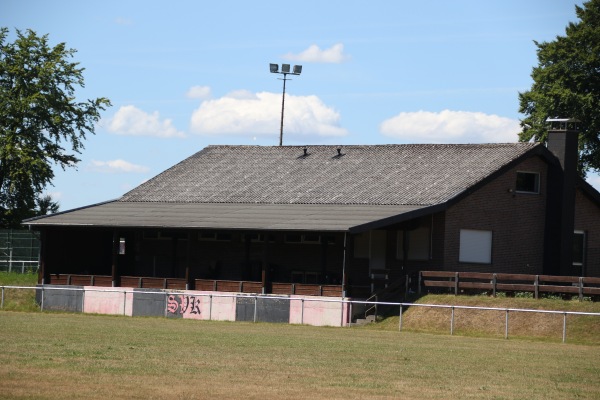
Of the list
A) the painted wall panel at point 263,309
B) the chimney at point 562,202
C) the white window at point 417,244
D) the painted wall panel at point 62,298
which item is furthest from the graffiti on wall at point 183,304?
the chimney at point 562,202

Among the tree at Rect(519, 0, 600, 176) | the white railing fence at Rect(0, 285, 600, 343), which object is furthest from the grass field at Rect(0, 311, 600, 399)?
the tree at Rect(519, 0, 600, 176)

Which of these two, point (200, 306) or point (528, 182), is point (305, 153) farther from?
point (200, 306)

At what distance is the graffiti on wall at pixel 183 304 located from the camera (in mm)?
45062

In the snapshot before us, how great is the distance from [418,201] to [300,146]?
38.1 ft

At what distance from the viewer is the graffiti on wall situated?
45062 millimetres

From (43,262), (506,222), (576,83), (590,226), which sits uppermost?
(576,83)

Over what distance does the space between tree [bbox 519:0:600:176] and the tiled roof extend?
16.1 metres

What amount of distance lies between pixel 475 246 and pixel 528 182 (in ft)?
14.2

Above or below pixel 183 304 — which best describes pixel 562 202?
above

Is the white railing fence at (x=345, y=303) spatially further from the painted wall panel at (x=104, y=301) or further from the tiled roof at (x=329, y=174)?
the tiled roof at (x=329, y=174)

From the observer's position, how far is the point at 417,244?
4606 centimetres

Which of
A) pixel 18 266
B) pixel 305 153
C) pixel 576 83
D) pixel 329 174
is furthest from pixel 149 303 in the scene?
pixel 576 83

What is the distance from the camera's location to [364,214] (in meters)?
44.6

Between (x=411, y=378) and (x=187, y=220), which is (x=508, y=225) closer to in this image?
(x=187, y=220)
